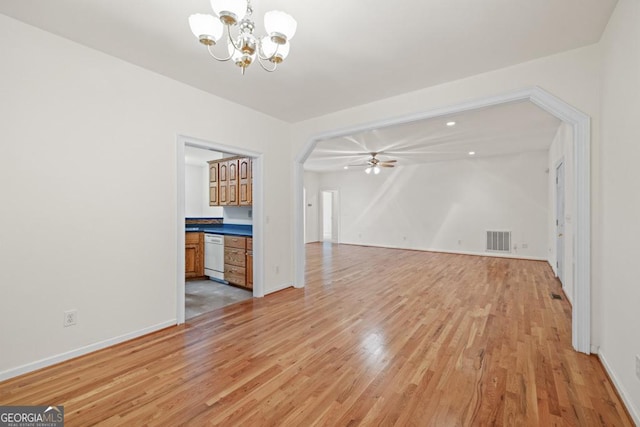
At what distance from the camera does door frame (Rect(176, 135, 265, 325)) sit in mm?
3088

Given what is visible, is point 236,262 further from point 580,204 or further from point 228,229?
point 580,204

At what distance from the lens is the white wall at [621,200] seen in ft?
5.44

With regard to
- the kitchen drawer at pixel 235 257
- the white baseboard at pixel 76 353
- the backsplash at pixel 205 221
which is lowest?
the white baseboard at pixel 76 353

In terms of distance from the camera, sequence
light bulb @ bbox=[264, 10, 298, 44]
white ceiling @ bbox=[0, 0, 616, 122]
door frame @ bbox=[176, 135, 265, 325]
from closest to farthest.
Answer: light bulb @ bbox=[264, 10, 298, 44], white ceiling @ bbox=[0, 0, 616, 122], door frame @ bbox=[176, 135, 265, 325]

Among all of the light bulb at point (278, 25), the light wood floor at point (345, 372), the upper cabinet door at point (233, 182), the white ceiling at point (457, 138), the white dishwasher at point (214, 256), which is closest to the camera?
the light bulb at point (278, 25)

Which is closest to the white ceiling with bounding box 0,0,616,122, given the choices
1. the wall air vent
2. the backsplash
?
the backsplash

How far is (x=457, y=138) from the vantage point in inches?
211

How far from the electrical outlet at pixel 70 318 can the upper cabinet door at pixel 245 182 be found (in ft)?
9.00

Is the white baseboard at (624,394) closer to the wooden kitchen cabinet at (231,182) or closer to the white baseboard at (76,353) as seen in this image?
the white baseboard at (76,353)

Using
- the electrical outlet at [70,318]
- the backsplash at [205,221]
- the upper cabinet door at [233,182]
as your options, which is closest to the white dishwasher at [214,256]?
the upper cabinet door at [233,182]

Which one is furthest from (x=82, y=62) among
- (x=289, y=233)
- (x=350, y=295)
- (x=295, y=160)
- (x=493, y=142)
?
(x=493, y=142)

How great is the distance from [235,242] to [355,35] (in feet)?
11.4

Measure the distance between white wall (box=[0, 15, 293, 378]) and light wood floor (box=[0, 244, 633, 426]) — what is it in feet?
1.08

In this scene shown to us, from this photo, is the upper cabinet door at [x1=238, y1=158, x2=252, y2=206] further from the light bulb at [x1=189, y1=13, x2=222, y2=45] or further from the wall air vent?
the wall air vent
